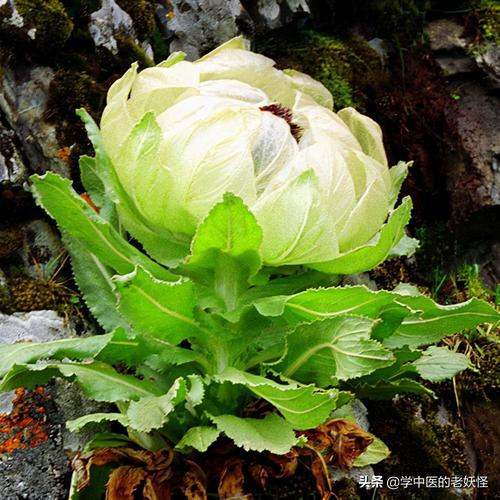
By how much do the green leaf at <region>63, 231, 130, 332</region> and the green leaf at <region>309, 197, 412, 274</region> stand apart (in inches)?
17.0

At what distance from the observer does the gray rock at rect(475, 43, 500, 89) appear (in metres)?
2.26

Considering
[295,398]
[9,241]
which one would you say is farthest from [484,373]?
[9,241]

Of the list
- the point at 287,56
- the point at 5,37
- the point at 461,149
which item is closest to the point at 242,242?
the point at 5,37

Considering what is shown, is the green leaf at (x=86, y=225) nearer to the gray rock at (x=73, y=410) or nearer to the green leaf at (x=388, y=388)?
the gray rock at (x=73, y=410)

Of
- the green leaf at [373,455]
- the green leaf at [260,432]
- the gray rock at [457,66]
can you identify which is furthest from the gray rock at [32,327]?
the gray rock at [457,66]

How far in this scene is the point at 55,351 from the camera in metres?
1.29

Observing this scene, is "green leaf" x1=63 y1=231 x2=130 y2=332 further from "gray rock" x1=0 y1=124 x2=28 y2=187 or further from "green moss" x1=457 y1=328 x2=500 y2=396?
"green moss" x1=457 y1=328 x2=500 y2=396

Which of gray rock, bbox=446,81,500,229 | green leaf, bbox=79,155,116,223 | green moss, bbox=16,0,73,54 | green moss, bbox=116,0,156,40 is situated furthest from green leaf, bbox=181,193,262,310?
gray rock, bbox=446,81,500,229

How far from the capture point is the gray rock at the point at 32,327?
1.48 m

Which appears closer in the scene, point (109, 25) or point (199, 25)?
point (109, 25)

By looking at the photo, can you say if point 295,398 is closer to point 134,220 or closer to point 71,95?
point 134,220

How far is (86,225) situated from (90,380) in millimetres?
286

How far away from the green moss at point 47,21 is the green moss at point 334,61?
0.68 meters

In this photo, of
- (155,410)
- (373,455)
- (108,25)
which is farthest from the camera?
(108,25)
